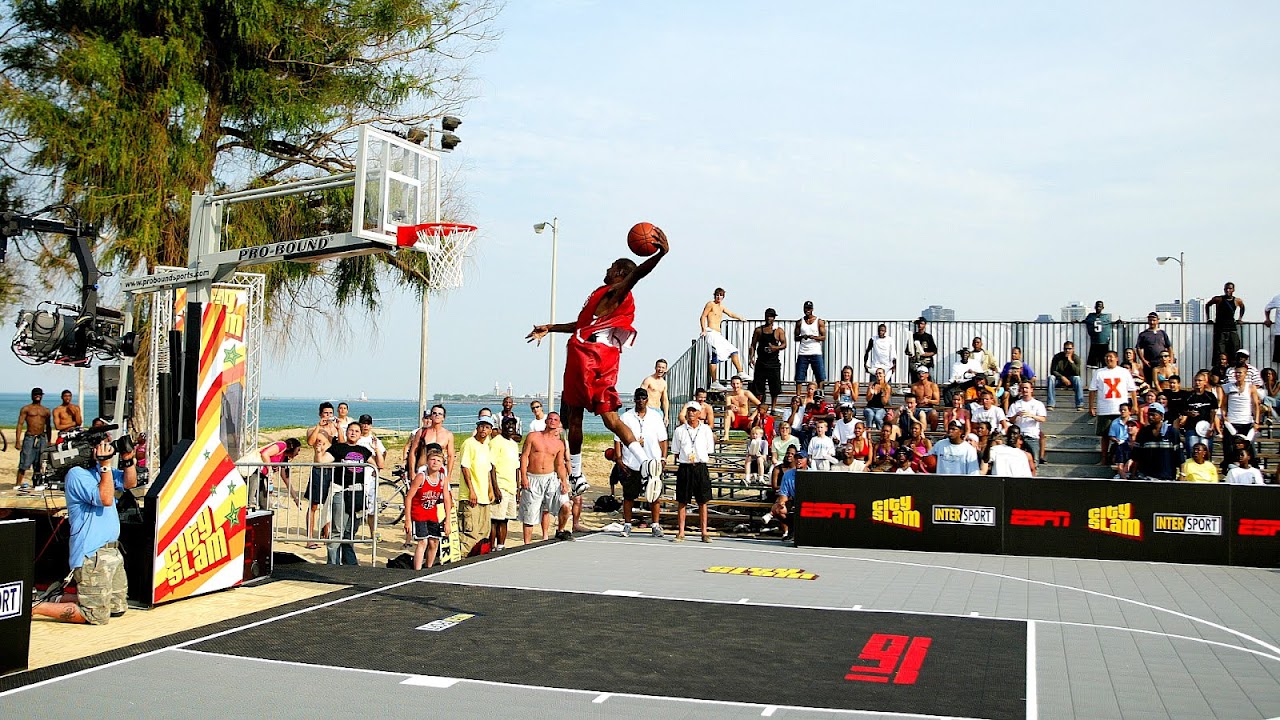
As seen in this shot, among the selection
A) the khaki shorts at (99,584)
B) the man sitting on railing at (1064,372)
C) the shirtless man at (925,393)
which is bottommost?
the khaki shorts at (99,584)

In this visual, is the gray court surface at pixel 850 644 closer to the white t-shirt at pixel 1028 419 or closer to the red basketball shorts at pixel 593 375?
the red basketball shorts at pixel 593 375

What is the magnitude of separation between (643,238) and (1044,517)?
10645 millimetres

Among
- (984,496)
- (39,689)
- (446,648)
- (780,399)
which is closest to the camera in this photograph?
(39,689)

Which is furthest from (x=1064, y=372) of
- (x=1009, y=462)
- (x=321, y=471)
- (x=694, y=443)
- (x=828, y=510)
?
(x=321, y=471)

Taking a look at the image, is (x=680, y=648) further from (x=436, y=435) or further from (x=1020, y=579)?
(x=436, y=435)

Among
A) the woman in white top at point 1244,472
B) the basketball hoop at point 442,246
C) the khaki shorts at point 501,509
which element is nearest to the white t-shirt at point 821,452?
the khaki shorts at point 501,509

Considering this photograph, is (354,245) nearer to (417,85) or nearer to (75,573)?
(75,573)

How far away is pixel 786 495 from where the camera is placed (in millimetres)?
16578

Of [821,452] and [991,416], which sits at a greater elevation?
[991,416]

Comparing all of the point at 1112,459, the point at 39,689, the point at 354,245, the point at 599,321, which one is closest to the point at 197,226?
the point at 354,245

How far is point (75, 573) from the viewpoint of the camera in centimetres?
949

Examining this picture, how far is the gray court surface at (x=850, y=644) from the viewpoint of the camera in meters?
6.74

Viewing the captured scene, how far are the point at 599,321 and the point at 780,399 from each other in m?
18.1

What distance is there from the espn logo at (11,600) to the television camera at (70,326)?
4454mm
